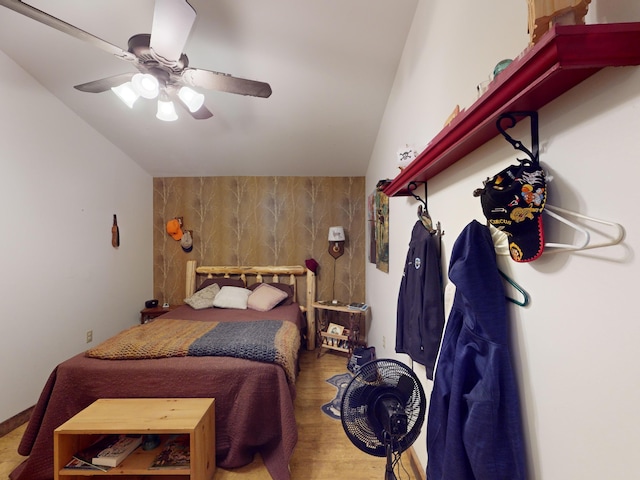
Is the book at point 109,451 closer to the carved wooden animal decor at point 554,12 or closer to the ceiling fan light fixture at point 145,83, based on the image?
the ceiling fan light fixture at point 145,83

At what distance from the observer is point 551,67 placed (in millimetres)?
472

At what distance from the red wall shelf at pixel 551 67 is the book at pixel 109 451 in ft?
7.28

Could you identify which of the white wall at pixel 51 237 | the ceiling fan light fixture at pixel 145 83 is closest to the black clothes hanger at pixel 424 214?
the ceiling fan light fixture at pixel 145 83

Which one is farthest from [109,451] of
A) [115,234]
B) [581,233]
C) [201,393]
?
[115,234]

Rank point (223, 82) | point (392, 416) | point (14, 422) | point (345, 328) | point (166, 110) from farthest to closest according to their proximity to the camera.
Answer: point (345, 328)
point (14, 422)
point (166, 110)
point (223, 82)
point (392, 416)

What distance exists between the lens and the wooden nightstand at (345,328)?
3035 millimetres

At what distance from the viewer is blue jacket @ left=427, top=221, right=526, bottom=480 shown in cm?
69

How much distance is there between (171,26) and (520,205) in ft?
5.38

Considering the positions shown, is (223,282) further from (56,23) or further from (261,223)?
(56,23)

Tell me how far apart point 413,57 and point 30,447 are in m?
3.31

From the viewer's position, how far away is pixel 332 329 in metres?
3.18

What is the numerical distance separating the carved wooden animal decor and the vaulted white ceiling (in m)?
1.46

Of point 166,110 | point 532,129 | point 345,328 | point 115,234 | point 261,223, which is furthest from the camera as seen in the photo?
point 261,223

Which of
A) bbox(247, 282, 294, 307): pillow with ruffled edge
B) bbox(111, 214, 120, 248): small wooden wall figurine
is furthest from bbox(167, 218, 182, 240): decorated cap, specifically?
bbox(247, 282, 294, 307): pillow with ruffled edge
